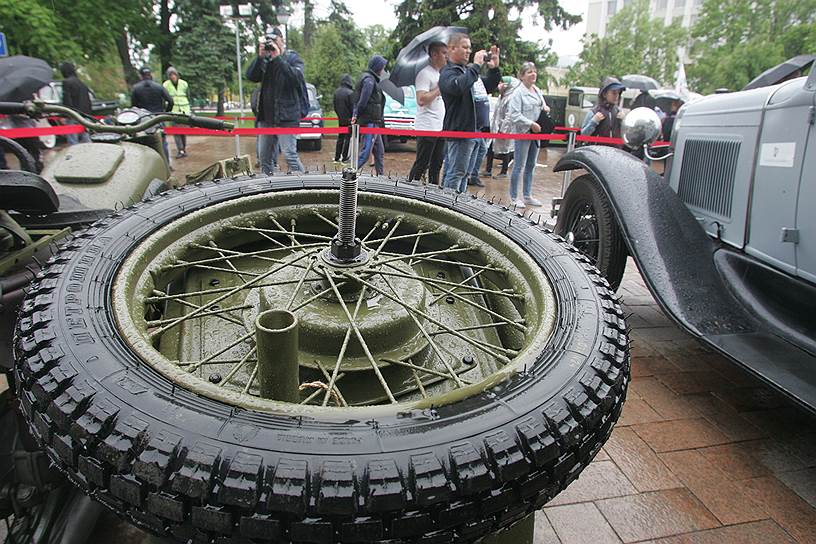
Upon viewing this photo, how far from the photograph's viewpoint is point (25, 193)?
75.7 inches

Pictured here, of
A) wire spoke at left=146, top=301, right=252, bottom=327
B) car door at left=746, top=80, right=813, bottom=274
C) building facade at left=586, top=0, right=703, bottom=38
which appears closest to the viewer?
wire spoke at left=146, top=301, right=252, bottom=327

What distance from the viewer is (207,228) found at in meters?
2.18

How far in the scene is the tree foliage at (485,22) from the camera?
804 inches

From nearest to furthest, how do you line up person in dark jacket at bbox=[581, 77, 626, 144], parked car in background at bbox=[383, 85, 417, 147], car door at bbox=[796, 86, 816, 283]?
car door at bbox=[796, 86, 816, 283] → person in dark jacket at bbox=[581, 77, 626, 144] → parked car in background at bbox=[383, 85, 417, 147]

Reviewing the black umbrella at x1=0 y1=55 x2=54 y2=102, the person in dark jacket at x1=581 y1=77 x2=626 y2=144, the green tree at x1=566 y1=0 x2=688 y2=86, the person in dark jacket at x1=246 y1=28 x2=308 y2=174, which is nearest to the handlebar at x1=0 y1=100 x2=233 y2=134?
the black umbrella at x1=0 y1=55 x2=54 y2=102

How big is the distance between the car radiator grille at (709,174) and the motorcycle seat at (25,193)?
3545 mm

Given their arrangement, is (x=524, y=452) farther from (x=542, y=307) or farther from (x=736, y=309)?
(x=736, y=309)

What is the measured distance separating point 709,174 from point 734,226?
464mm

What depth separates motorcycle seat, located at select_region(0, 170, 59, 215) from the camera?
1.85 metres

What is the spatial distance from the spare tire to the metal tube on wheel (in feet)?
0.20

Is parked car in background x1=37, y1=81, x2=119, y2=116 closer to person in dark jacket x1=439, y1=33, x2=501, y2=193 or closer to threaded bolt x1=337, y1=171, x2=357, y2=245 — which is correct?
person in dark jacket x1=439, y1=33, x2=501, y2=193

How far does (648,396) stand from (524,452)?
2.13 meters

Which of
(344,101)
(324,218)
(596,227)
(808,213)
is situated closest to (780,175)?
(808,213)

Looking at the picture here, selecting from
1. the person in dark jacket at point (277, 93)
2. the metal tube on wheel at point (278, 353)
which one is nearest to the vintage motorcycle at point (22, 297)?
the metal tube on wheel at point (278, 353)
